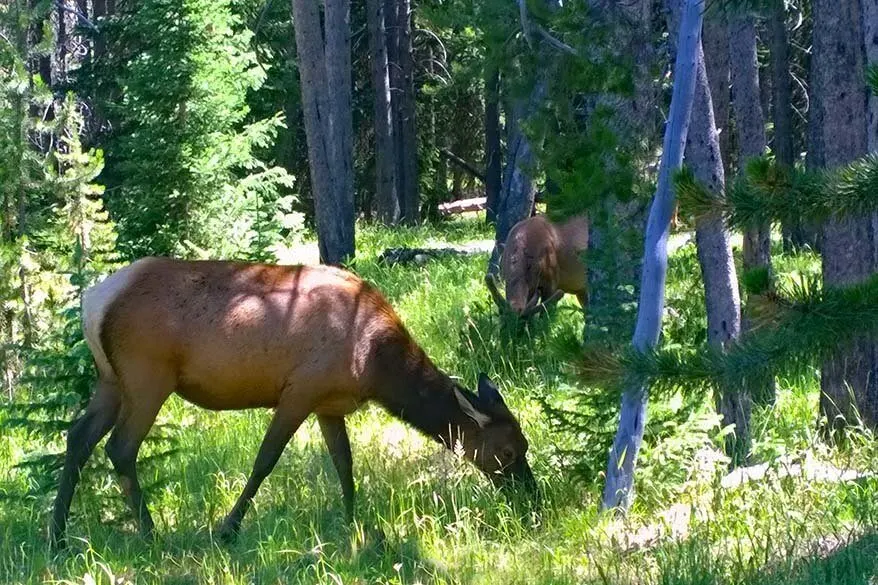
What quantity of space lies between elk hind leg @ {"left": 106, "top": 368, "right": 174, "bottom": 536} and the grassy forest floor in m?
0.28

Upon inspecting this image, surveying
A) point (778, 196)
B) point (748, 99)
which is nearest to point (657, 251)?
point (778, 196)

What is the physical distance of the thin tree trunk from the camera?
31.7m

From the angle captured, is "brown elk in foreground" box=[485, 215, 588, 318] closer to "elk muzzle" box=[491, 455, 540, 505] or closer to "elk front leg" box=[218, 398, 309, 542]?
"elk muzzle" box=[491, 455, 540, 505]

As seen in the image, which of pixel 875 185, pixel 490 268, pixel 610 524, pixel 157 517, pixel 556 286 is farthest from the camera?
pixel 490 268

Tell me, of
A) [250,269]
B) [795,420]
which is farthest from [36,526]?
[795,420]

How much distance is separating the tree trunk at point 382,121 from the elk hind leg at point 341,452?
20.2 metres

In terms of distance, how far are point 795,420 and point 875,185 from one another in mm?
4733

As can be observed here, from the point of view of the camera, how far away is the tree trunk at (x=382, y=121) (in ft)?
95.2

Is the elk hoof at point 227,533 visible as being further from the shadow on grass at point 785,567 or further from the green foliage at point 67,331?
the shadow on grass at point 785,567

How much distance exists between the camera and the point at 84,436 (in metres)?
8.26

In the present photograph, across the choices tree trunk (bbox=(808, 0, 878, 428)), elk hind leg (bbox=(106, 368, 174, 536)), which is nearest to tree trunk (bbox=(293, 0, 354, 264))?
elk hind leg (bbox=(106, 368, 174, 536))

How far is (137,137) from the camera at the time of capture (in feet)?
47.8

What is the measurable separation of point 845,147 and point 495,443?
3.27 m

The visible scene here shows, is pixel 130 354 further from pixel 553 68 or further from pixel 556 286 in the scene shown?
pixel 556 286
